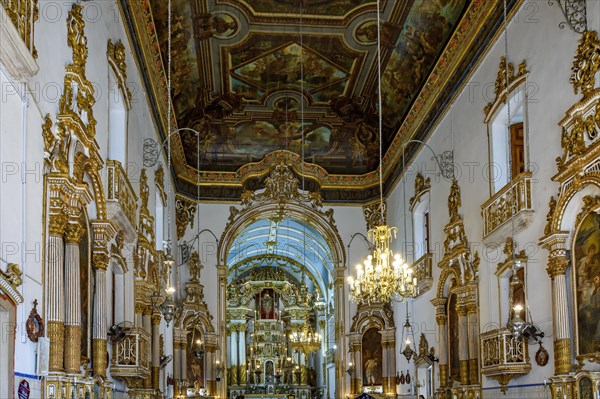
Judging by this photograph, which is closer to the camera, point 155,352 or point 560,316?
point 560,316

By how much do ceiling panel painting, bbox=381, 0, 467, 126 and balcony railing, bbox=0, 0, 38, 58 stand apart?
36.4 ft

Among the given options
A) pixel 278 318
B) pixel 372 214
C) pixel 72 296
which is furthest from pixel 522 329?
pixel 278 318

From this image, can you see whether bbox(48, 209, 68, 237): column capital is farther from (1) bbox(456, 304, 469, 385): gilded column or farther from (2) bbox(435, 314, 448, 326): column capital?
(2) bbox(435, 314, 448, 326): column capital

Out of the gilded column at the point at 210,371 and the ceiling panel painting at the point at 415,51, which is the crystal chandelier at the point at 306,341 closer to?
the gilded column at the point at 210,371

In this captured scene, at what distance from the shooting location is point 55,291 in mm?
9547

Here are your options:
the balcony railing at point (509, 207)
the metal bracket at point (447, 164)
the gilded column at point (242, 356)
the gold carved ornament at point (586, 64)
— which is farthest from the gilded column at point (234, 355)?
the gold carved ornament at point (586, 64)

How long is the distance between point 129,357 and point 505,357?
6.67 metres

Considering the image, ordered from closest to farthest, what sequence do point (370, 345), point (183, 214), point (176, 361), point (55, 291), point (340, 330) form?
1. point (55, 291)
2. point (176, 361)
3. point (370, 345)
4. point (183, 214)
5. point (340, 330)

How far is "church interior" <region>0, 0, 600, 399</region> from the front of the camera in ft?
Answer: 31.7

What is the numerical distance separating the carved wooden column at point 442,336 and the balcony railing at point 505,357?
4194 mm

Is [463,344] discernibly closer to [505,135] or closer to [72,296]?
[505,135]

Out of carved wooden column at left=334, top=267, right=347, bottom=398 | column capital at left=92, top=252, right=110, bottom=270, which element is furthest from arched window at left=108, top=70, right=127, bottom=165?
carved wooden column at left=334, top=267, right=347, bottom=398

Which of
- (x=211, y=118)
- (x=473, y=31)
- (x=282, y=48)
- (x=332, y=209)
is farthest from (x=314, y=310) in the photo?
(x=473, y=31)

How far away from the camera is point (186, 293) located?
85.4ft
